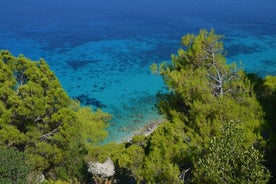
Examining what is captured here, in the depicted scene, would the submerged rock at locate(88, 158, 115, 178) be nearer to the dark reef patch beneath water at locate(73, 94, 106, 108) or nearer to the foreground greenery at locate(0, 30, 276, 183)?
the foreground greenery at locate(0, 30, 276, 183)

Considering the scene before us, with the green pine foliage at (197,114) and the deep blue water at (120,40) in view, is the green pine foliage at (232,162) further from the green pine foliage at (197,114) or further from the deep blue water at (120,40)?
the deep blue water at (120,40)

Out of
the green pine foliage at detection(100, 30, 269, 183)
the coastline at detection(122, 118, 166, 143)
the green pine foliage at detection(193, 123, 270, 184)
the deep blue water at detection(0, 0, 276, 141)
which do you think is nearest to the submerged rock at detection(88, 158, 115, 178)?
the coastline at detection(122, 118, 166, 143)

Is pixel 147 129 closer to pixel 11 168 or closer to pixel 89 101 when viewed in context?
pixel 89 101

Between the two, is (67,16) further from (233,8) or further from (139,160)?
(139,160)

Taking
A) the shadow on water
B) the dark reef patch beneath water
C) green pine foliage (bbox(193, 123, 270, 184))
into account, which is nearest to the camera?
green pine foliage (bbox(193, 123, 270, 184))

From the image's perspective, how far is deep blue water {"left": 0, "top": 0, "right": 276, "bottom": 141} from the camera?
3036 centimetres

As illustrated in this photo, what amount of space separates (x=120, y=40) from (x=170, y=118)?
120 feet

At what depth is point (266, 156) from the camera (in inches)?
374

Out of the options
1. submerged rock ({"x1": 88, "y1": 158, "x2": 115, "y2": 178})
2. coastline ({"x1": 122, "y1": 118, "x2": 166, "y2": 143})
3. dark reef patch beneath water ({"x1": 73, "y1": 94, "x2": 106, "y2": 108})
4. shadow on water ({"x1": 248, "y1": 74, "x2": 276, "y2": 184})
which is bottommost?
dark reef patch beneath water ({"x1": 73, "y1": 94, "x2": 106, "y2": 108})

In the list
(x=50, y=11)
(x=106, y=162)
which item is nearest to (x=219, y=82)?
(x=106, y=162)

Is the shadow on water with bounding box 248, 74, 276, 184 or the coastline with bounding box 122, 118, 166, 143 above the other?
the shadow on water with bounding box 248, 74, 276, 184

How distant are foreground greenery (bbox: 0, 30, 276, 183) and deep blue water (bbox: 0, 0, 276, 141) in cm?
506

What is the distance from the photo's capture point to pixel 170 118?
42.3ft

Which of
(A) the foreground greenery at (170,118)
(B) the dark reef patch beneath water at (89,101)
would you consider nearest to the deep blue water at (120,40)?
(B) the dark reef patch beneath water at (89,101)
